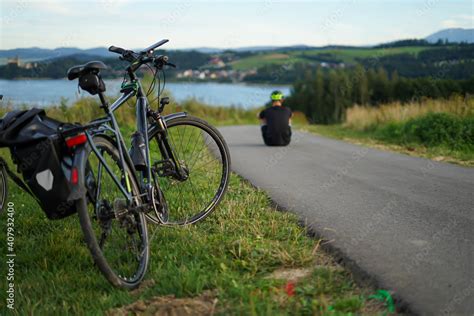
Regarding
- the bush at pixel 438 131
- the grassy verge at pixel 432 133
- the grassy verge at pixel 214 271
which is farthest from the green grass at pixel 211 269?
the bush at pixel 438 131

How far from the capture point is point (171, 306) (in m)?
2.82

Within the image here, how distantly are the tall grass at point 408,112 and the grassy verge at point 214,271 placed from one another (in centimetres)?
1053

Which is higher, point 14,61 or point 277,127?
point 14,61

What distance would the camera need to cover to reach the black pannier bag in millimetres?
3150

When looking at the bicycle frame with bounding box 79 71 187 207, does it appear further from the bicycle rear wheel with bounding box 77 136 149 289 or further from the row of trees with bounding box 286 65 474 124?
the row of trees with bounding box 286 65 474 124

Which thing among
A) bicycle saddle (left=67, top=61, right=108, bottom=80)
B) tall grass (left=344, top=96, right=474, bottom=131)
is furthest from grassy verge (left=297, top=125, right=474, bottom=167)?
bicycle saddle (left=67, top=61, right=108, bottom=80)

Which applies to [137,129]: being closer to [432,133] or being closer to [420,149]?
[420,149]

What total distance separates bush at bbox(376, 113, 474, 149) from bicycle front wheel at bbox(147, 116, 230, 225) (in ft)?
26.9

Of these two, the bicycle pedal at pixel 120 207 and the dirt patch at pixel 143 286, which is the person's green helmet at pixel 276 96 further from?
the dirt patch at pixel 143 286

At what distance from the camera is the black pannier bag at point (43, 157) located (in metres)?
3.15

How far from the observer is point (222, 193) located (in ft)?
16.4

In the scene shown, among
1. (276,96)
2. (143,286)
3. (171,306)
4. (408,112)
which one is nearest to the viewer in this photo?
(171,306)

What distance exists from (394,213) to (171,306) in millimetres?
2843

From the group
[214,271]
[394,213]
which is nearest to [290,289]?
[214,271]
